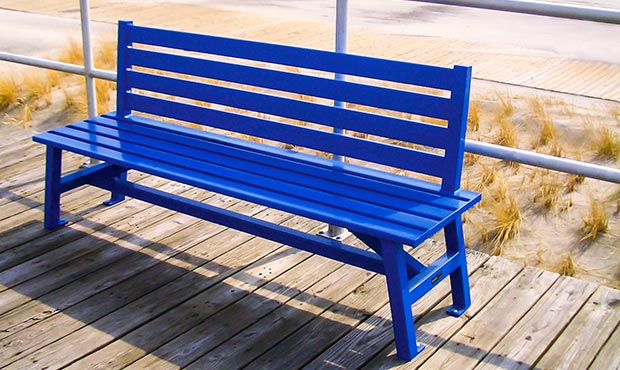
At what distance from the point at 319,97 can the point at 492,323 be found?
1.01 m

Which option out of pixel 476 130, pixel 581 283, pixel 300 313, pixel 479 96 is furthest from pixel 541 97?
pixel 300 313

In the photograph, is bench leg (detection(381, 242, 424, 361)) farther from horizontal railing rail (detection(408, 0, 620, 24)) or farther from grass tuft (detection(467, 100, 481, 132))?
grass tuft (detection(467, 100, 481, 132))

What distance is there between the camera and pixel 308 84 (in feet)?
10.6

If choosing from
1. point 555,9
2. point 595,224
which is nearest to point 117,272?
point 555,9

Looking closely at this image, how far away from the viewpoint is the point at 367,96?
3105 millimetres

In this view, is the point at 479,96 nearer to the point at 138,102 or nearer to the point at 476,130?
the point at 476,130

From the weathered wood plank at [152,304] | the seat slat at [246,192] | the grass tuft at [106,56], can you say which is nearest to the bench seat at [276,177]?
the seat slat at [246,192]

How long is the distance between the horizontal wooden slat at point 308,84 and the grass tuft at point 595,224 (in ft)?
5.80

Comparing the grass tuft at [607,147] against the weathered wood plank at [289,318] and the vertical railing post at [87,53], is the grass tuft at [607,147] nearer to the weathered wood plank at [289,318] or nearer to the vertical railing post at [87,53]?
the weathered wood plank at [289,318]

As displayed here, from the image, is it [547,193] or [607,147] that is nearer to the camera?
[547,193]

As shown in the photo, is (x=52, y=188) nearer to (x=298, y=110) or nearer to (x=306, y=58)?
(x=298, y=110)

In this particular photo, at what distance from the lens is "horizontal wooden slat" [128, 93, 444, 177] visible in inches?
119

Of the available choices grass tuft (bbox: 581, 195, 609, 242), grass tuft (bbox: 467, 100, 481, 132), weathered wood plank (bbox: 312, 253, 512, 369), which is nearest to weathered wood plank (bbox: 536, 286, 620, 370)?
weathered wood plank (bbox: 312, 253, 512, 369)

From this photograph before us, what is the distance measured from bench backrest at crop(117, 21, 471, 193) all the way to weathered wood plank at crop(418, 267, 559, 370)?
0.49 metres
